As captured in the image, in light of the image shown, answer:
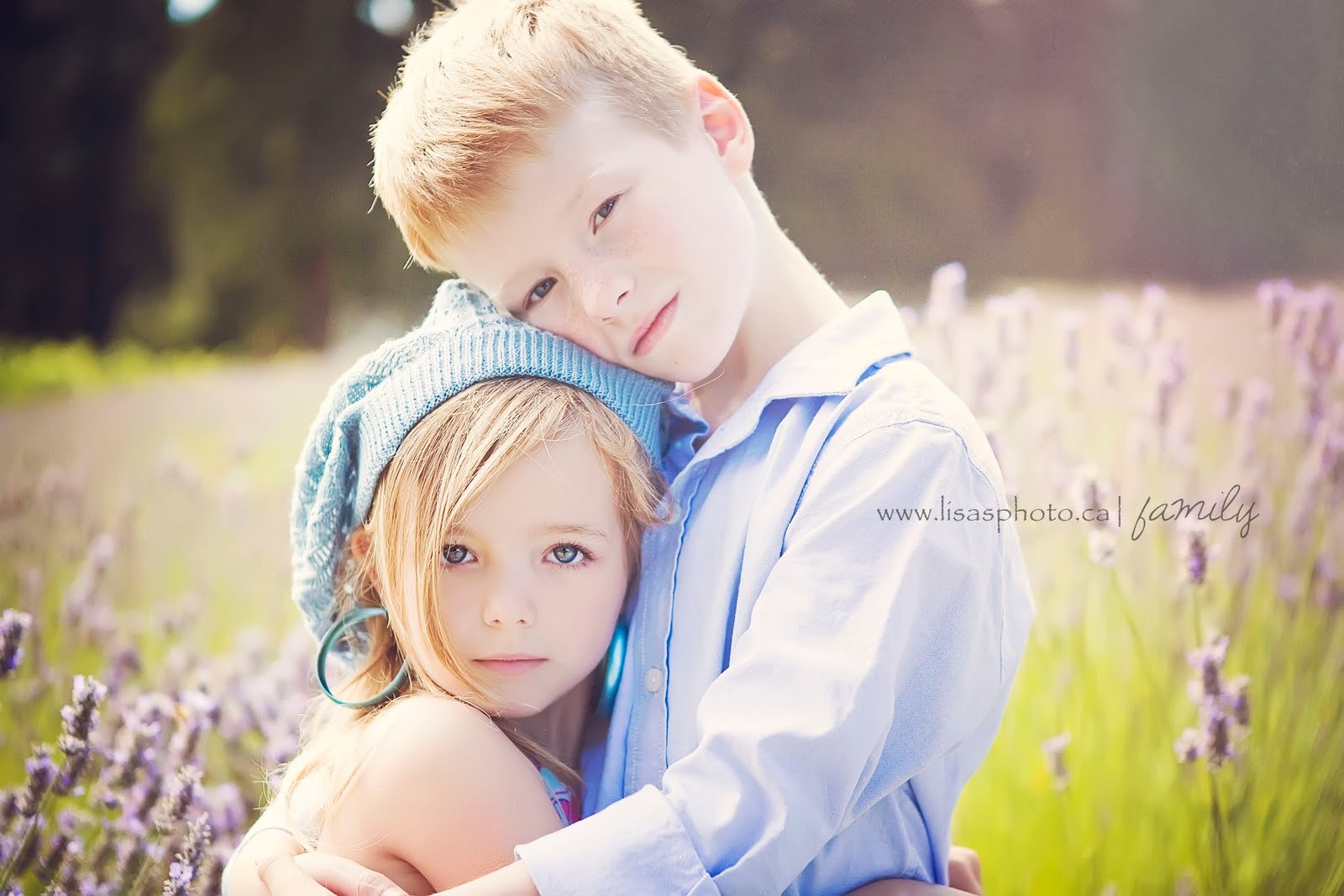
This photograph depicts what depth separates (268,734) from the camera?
1515mm

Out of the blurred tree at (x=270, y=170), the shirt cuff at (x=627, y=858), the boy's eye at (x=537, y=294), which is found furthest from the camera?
the blurred tree at (x=270, y=170)

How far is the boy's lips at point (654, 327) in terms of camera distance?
112cm

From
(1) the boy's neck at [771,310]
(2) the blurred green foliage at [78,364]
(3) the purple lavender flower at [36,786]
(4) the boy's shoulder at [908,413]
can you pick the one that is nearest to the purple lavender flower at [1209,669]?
(4) the boy's shoulder at [908,413]

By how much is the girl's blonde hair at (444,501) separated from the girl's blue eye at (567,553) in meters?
0.06

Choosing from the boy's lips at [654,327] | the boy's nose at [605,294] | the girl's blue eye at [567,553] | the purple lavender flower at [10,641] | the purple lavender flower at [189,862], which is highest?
the boy's nose at [605,294]

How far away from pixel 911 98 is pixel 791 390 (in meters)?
0.50

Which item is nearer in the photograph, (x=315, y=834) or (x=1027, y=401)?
(x=315, y=834)

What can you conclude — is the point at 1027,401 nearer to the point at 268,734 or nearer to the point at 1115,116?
the point at 1115,116

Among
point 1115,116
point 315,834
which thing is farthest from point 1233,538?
point 315,834

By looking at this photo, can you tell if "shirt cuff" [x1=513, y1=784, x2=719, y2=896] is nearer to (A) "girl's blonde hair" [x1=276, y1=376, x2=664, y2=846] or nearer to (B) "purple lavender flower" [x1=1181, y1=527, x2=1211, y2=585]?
(A) "girl's blonde hair" [x1=276, y1=376, x2=664, y2=846]

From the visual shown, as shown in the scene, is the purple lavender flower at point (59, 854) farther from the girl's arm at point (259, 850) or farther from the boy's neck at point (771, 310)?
the boy's neck at point (771, 310)

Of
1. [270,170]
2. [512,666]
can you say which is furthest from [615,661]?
[270,170]

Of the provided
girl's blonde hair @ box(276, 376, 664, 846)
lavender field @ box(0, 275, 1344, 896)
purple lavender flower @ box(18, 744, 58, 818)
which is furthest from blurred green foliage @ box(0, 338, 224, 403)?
girl's blonde hair @ box(276, 376, 664, 846)

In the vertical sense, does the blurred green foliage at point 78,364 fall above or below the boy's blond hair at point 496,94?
below
